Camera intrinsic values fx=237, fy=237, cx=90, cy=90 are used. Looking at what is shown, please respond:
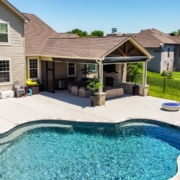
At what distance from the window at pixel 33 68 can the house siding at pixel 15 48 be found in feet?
3.55

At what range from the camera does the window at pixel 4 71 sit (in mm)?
18891

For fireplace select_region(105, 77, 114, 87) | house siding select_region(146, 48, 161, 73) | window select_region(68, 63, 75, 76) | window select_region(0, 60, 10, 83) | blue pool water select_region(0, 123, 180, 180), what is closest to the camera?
blue pool water select_region(0, 123, 180, 180)

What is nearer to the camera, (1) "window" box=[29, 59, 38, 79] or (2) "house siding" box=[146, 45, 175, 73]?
(1) "window" box=[29, 59, 38, 79]

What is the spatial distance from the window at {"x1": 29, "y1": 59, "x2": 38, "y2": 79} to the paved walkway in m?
2.48

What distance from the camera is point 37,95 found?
66.2 ft

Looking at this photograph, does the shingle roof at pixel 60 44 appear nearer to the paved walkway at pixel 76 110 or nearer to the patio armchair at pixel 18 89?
the patio armchair at pixel 18 89

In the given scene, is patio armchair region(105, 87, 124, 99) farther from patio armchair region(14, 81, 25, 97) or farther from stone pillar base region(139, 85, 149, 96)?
patio armchair region(14, 81, 25, 97)

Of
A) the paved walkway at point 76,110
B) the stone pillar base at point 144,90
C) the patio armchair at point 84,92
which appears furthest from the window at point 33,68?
the stone pillar base at point 144,90

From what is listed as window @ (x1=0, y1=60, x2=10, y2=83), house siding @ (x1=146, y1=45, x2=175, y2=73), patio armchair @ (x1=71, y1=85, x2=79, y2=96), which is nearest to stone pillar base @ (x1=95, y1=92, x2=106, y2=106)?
patio armchair @ (x1=71, y1=85, x2=79, y2=96)

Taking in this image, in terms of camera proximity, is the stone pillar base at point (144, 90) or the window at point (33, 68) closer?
the stone pillar base at point (144, 90)

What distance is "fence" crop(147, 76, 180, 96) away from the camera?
879 inches

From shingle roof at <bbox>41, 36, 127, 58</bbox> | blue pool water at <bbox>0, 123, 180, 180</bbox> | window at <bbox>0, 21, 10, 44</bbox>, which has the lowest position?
blue pool water at <bbox>0, 123, 180, 180</bbox>

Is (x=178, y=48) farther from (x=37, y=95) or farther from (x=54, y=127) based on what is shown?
(x=54, y=127)

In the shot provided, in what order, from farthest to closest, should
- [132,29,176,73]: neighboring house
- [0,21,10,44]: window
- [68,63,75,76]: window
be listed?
[132,29,176,73]: neighboring house < [68,63,75,76]: window < [0,21,10,44]: window
